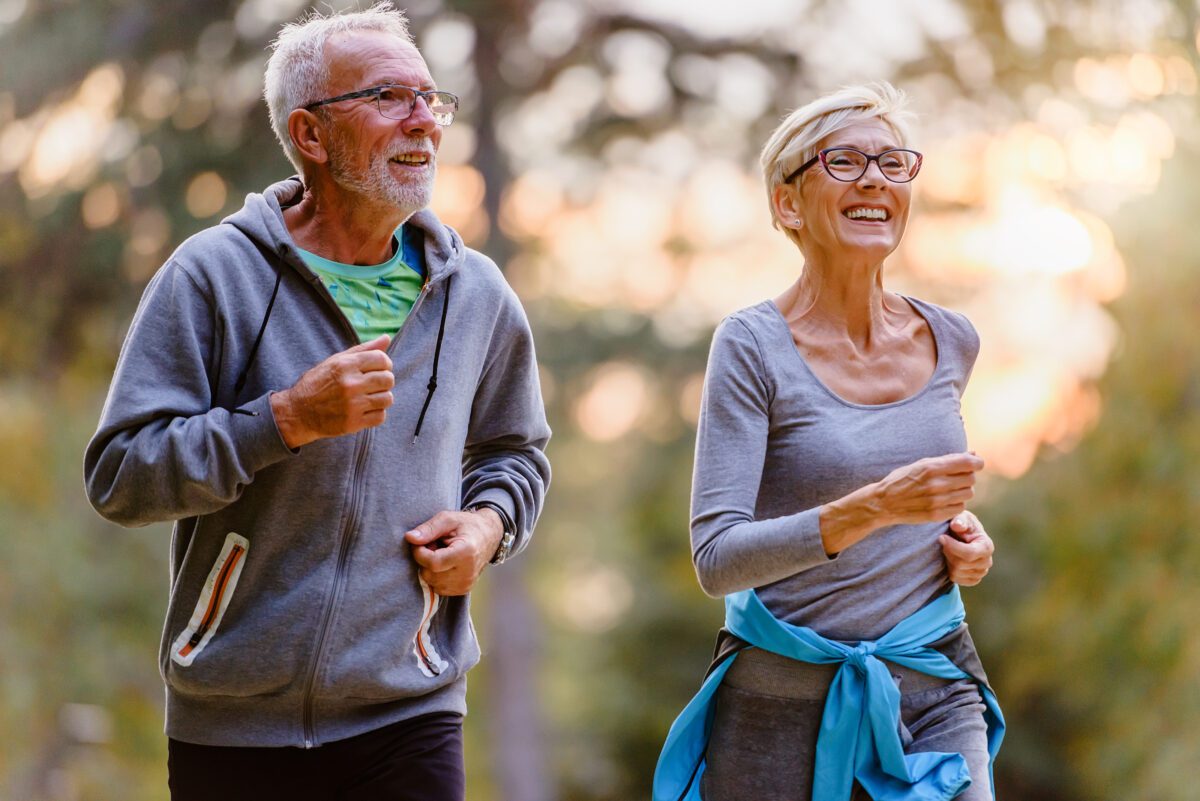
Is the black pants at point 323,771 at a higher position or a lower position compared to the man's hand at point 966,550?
lower

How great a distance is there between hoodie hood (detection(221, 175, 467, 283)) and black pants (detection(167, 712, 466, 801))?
784 mm

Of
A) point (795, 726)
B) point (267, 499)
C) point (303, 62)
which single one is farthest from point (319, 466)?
point (795, 726)

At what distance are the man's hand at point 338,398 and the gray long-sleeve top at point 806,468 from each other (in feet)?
1.97

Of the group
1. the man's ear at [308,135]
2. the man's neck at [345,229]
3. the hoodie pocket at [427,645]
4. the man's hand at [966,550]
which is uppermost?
the man's ear at [308,135]

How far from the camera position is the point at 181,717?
2.38 m

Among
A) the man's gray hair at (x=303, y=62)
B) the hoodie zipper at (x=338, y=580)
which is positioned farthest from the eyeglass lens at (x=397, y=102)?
the hoodie zipper at (x=338, y=580)

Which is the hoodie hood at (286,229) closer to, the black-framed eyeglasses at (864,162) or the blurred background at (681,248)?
the black-framed eyeglasses at (864,162)

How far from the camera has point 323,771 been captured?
2342 millimetres

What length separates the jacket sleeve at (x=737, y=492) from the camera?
2.32 meters

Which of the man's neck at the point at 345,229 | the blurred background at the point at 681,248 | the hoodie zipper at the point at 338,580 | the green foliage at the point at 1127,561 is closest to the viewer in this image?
the hoodie zipper at the point at 338,580

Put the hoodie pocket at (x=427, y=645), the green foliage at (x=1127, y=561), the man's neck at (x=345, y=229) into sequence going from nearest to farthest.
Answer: the hoodie pocket at (x=427, y=645) < the man's neck at (x=345, y=229) < the green foliage at (x=1127, y=561)

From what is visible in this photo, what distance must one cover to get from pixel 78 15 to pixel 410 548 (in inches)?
321

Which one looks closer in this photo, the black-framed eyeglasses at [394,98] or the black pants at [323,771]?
the black pants at [323,771]

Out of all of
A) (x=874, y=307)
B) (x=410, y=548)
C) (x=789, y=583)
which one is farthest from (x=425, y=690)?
(x=874, y=307)
